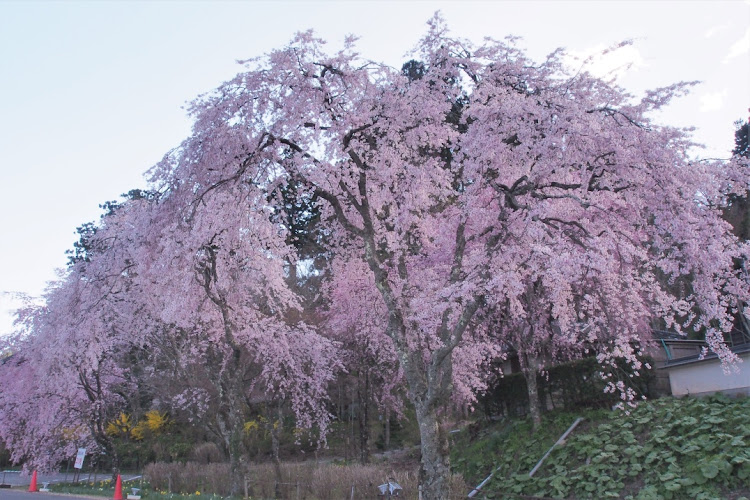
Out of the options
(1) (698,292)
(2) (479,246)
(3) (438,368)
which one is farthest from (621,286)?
(3) (438,368)

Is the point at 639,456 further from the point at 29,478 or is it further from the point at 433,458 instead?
the point at 29,478

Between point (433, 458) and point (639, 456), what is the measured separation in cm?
614

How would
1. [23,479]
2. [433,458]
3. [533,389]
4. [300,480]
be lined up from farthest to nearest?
[23,479]
[533,389]
[300,480]
[433,458]

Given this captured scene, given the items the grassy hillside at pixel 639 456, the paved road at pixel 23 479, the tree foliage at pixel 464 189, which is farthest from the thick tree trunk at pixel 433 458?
the paved road at pixel 23 479

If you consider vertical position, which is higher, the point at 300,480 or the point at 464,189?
the point at 464,189

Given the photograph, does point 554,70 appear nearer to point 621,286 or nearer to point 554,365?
point 621,286

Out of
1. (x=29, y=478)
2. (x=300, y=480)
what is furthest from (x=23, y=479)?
(x=300, y=480)

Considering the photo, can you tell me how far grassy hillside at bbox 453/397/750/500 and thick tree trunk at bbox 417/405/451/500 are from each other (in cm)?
457

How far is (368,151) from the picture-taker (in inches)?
437

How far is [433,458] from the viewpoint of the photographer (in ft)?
26.8

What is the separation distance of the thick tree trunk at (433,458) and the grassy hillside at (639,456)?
4.57m

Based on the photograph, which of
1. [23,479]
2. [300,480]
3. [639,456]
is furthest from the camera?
[23,479]

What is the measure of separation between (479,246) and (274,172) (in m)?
4.67

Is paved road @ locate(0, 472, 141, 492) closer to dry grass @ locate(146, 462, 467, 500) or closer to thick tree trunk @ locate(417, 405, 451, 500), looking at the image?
dry grass @ locate(146, 462, 467, 500)
